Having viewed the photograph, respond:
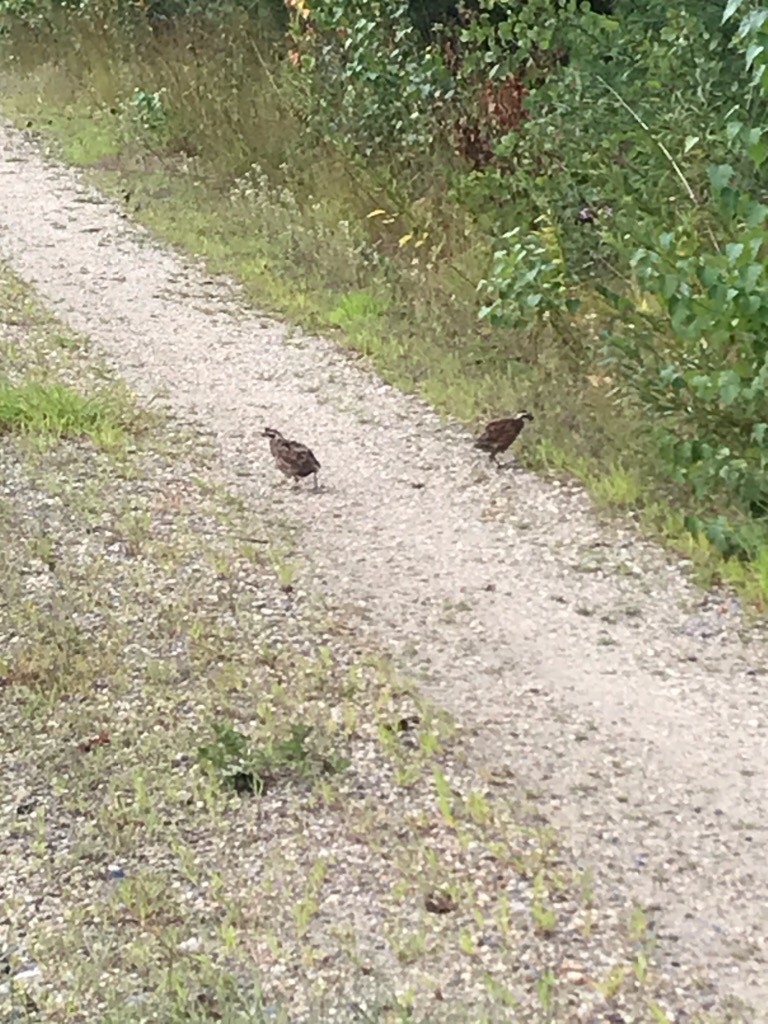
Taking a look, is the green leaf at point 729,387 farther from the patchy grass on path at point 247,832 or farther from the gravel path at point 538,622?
the patchy grass on path at point 247,832

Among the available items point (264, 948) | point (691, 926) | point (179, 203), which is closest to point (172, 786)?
point (264, 948)

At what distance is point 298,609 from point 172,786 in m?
1.21

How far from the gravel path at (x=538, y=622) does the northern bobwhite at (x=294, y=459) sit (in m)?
0.11

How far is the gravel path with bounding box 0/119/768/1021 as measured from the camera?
12.0 ft

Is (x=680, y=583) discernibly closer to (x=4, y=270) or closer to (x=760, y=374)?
→ (x=760, y=374)

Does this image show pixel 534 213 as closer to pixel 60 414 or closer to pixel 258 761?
pixel 60 414

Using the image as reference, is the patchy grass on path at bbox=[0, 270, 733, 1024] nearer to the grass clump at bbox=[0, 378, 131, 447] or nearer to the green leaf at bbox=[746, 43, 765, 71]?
the grass clump at bbox=[0, 378, 131, 447]

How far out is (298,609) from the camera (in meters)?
5.12

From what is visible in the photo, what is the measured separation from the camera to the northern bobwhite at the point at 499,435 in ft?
20.6

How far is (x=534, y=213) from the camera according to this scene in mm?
7828

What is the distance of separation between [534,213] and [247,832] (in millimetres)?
4946

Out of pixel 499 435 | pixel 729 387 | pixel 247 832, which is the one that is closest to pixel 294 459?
pixel 499 435

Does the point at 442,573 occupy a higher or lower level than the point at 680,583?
lower

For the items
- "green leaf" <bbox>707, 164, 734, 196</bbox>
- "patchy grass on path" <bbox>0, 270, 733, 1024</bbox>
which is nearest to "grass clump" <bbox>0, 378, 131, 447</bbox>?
"patchy grass on path" <bbox>0, 270, 733, 1024</bbox>
